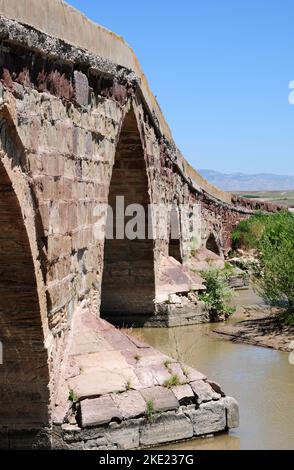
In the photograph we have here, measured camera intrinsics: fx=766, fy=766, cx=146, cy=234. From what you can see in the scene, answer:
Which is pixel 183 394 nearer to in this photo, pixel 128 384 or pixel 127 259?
pixel 128 384

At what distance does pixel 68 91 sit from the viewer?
22.7 feet

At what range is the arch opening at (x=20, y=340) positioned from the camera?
5.80 m

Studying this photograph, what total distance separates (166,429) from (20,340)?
→ 1.62 metres

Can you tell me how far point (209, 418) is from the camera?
715 centimetres

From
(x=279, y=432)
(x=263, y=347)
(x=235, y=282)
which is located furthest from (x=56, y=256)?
(x=235, y=282)

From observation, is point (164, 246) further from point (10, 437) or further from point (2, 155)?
point (2, 155)

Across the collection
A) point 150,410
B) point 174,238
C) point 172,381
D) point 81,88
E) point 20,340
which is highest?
point 81,88

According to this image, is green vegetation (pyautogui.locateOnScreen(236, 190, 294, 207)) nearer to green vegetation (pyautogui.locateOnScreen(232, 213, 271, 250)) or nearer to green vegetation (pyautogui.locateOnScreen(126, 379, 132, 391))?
green vegetation (pyautogui.locateOnScreen(232, 213, 271, 250))

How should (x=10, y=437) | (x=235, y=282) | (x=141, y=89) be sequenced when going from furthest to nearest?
(x=235, y=282) < (x=141, y=89) < (x=10, y=437)

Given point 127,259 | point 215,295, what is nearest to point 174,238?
point 215,295

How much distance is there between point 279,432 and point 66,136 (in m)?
3.45

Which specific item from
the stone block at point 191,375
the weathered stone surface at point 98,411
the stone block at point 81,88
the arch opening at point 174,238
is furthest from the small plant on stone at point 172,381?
the arch opening at point 174,238

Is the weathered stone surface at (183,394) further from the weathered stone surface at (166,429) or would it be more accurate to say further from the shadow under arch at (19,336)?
the shadow under arch at (19,336)

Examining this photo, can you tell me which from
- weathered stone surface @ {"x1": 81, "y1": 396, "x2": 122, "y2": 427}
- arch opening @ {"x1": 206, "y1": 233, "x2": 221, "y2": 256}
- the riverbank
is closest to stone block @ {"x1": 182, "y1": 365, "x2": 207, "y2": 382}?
weathered stone surface @ {"x1": 81, "y1": 396, "x2": 122, "y2": 427}
